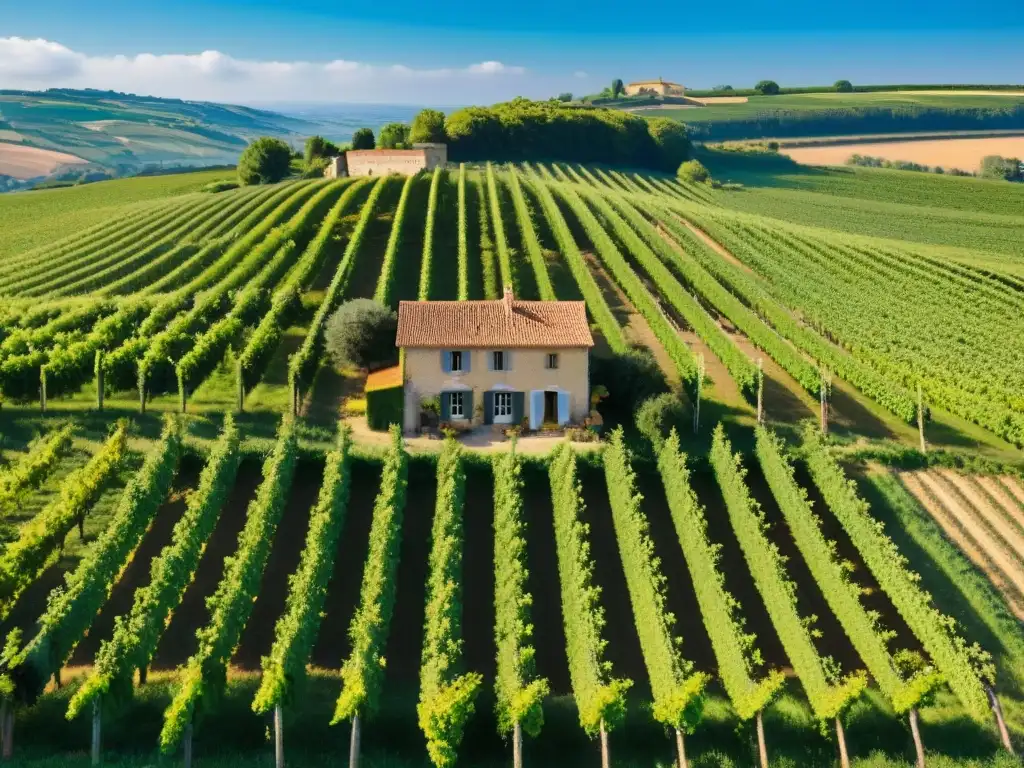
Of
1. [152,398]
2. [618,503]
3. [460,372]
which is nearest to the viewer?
[618,503]

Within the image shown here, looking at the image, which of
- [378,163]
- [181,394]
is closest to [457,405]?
[181,394]

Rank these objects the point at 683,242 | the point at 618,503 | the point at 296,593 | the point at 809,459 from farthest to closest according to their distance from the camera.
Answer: the point at 683,242 → the point at 809,459 → the point at 618,503 → the point at 296,593

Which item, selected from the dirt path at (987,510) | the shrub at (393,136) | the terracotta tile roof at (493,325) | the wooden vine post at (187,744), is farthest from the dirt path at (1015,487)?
the shrub at (393,136)

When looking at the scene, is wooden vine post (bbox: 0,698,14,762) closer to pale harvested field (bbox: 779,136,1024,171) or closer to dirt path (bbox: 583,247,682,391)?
dirt path (bbox: 583,247,682,391)

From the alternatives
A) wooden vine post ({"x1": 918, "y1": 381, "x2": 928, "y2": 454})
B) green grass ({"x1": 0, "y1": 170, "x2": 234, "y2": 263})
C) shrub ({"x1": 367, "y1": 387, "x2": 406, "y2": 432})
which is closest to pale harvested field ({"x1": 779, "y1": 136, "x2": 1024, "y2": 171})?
green grass ({"x1": 0, "y1": 170, "x2": 234, "y2": 263})

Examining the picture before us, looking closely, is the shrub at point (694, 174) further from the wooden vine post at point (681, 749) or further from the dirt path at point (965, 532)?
the wooden vine post at point (681, 749)

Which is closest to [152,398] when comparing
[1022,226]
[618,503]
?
[618,503]

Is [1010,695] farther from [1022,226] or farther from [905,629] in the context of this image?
[1022,226]
